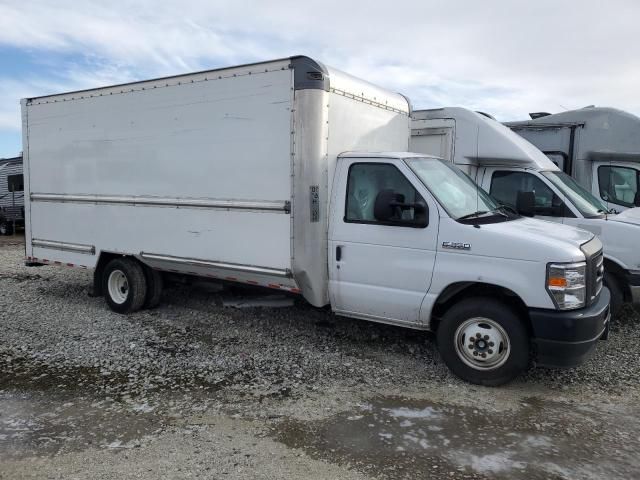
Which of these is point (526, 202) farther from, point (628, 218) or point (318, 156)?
point (318, 156)

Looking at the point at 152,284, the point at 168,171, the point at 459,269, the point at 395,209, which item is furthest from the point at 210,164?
the point at 459,269

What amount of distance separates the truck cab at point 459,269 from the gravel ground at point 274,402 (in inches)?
18.4

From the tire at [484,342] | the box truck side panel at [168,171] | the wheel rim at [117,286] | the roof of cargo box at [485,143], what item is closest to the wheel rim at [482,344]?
the tire at [484,342]

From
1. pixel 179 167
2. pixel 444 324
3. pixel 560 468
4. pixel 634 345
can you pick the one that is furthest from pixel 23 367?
pixel 634 345

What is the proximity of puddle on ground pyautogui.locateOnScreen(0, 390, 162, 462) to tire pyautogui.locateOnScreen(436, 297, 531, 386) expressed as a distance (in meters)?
2.73

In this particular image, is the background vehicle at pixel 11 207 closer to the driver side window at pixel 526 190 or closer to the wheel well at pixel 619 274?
the driver side window at pixel 526 190

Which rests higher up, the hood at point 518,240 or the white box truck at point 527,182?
the white box truck at point 527,182

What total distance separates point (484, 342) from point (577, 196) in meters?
3.57

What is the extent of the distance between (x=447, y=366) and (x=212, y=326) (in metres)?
3.11

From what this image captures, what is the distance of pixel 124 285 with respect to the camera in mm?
7590

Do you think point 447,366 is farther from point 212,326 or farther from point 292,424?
point 212,326

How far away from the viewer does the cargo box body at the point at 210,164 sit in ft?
18.3

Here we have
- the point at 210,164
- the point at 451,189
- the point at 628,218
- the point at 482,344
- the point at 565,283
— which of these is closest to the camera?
the point at 565,283

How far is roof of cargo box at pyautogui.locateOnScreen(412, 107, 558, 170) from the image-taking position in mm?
7797
